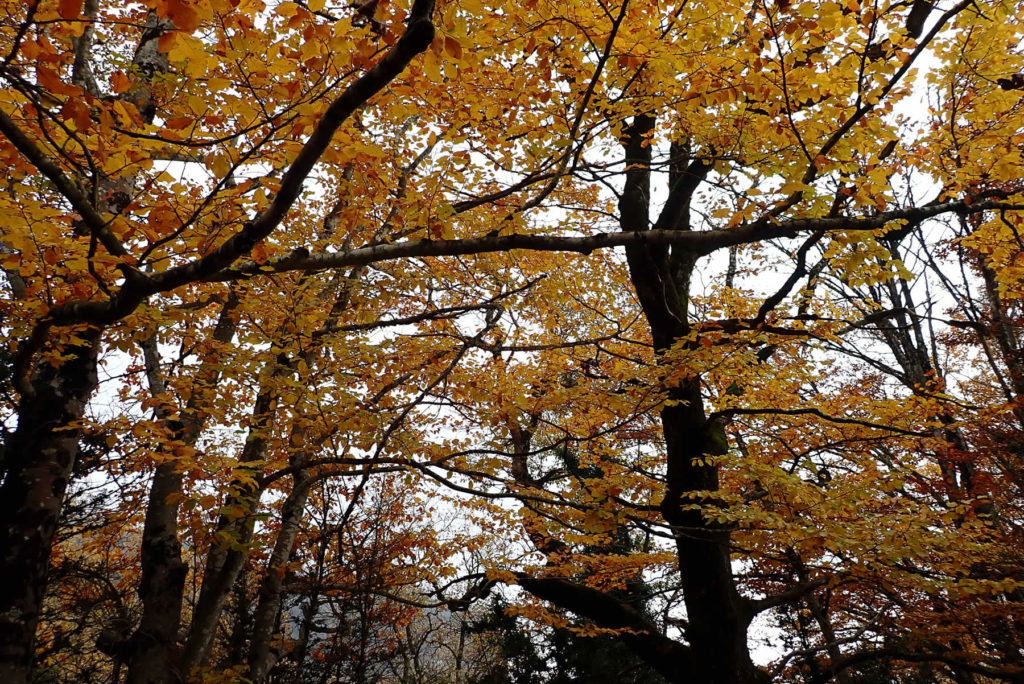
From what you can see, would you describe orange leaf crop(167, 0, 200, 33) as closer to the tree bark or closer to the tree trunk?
the tree bark

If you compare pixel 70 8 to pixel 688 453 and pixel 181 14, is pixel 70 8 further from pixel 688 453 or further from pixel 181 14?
pixel 688 453

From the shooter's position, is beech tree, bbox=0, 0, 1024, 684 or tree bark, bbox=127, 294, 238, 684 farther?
tree bark, bbox=127, 294, 238, 684

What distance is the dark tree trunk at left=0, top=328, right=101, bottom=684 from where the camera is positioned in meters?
4.21

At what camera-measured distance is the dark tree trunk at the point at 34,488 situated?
421 cm

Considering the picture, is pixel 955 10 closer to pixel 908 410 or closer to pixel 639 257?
pixel 639 257

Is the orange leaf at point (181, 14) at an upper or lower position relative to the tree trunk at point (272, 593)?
upper

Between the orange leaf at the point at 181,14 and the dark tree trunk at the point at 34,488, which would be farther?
the dark tree trunk at the point at 34,488

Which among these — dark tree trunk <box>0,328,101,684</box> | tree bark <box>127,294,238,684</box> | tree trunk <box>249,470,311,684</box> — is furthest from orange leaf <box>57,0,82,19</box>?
tree trunk <box>249,470,311,684</box>

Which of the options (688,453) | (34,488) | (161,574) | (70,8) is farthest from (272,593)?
(70,8)

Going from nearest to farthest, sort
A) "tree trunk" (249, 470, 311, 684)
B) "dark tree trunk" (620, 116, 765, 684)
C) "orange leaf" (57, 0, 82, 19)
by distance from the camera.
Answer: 1. "orange leaf" (57, 0, 82, 19)
2. "dark tree trunk" (620, 116, 765, 684)
3. "tree trunk" (249, 470, 311, 684)

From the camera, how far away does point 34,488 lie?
179 inches

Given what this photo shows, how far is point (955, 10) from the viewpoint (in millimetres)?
3148

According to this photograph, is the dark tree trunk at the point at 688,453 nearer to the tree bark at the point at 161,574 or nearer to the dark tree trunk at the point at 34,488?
the tree bark at the point at 161,574

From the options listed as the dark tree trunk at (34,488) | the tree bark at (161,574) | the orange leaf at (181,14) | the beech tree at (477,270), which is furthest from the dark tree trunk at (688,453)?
the dark tree trunk at (34,488)
